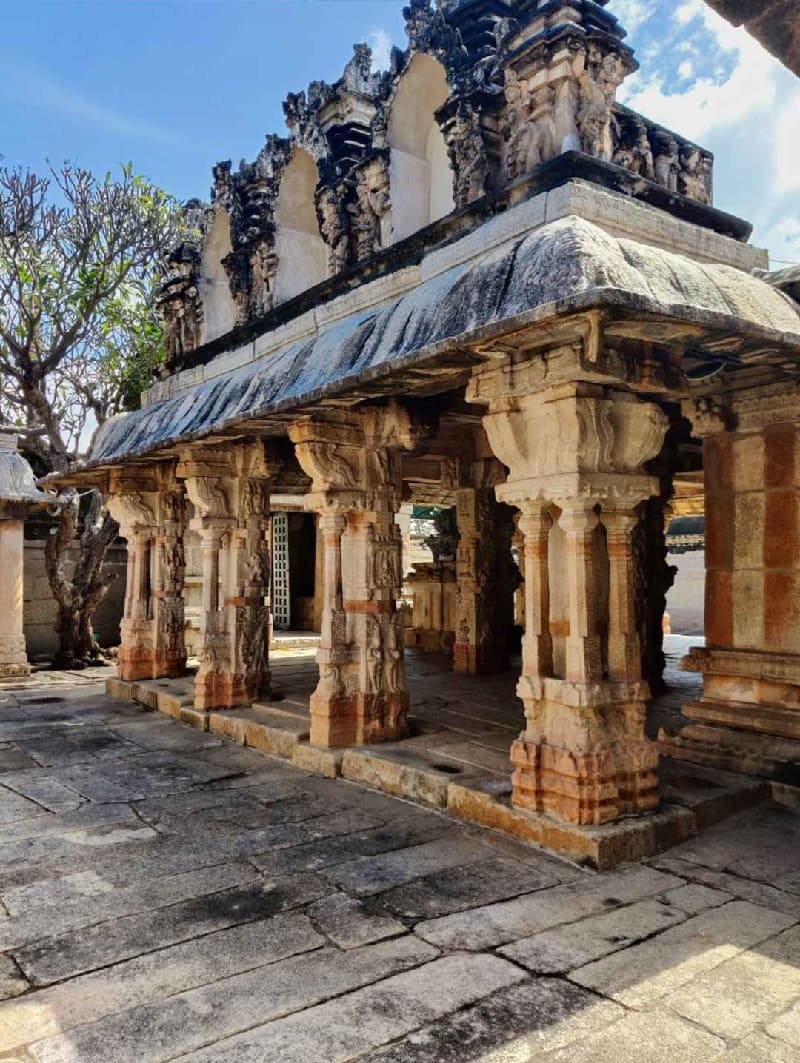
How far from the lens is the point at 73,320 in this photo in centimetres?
1369

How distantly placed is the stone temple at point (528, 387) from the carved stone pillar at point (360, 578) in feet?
0.07

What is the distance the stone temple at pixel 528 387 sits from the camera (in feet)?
13.1

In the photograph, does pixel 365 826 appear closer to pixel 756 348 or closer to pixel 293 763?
pixel 293 763

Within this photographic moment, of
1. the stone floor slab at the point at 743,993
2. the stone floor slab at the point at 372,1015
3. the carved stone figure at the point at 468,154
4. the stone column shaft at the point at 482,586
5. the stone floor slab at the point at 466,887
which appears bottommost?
the stone floor slab at the point at 466,887

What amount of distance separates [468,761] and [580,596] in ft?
5.42

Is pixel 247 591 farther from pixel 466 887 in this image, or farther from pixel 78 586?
pixel 78 586

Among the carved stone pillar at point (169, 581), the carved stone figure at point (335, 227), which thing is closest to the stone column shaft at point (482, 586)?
the carved stone pillar at point (169, 581)

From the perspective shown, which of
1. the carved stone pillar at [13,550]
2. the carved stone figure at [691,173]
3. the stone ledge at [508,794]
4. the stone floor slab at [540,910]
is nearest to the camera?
the stone floor slab at [540,910]

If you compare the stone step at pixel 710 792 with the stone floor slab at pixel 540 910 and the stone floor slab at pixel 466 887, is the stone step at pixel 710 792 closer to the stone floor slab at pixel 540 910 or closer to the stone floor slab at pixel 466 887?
the stone floor slab at pixel 540 910

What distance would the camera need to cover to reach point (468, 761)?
5.30m

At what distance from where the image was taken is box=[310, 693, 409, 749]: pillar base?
5.91 metres

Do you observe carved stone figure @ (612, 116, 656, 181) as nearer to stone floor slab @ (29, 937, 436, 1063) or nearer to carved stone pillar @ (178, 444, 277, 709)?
carved stone pillar @ (178, 444, 277, 709)

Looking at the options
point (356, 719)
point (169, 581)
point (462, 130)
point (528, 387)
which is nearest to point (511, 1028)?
point (528, 387)

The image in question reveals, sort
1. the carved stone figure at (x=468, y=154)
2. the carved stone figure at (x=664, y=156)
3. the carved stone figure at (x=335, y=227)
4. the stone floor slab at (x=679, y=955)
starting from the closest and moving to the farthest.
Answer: the stone floor slab at (x=679, y=955), the carved stone figure at (x=468, y=154), the carved stone figure at (x=664, y=156), the carved stone figure at (x=335, y=227)
